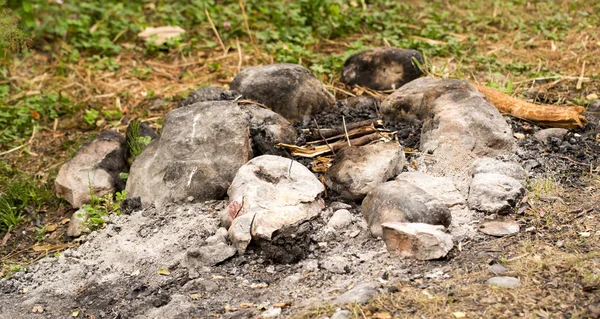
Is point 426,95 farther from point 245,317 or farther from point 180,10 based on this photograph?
point 180,10

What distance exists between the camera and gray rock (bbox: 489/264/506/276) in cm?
295

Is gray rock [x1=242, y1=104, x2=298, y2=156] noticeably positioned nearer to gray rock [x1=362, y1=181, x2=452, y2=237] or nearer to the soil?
the soil

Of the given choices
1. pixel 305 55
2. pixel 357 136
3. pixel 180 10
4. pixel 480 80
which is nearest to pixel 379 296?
pixel 357 136

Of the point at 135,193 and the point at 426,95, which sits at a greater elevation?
the point at 426,95

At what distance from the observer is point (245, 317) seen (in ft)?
9.63

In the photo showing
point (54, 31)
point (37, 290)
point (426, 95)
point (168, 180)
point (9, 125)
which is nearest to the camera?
point (37, 290)

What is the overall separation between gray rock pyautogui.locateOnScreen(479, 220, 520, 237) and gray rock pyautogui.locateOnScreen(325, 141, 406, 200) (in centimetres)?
63

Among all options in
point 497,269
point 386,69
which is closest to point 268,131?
point 386,69

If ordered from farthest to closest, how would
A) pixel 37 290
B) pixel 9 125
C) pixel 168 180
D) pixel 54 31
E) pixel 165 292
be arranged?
pixel 54 31, pixel 9 125, pixel 168 180, pixel 37 290, pixel 165 292

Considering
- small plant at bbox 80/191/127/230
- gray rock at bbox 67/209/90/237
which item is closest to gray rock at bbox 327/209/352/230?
small plant at bbox 80/191/127/230

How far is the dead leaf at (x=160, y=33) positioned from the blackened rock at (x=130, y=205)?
2777mm

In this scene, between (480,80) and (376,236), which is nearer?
(376,236)

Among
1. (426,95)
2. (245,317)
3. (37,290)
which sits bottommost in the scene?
(37,290)

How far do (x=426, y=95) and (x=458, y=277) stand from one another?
1741 mm
